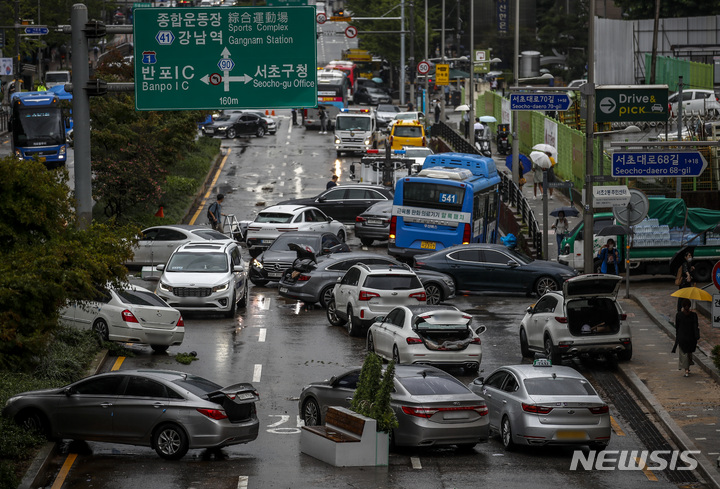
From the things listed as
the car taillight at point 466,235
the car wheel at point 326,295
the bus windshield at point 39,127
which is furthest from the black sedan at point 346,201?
the bus windshield at point 39,127

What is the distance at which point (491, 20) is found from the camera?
112812 mm

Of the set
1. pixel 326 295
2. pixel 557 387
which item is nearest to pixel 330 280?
pixel 326 295

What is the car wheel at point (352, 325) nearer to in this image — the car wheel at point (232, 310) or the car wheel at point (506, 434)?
the car wheel at point (232, 310)

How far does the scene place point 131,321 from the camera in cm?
2441

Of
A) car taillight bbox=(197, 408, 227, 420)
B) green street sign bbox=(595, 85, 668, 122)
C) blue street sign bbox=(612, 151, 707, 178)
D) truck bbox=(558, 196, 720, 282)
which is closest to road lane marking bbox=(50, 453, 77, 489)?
car taillight bbox=(197, 408, 227, 420)

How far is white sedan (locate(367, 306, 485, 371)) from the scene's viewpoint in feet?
74.6

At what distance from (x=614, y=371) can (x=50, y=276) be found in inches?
483

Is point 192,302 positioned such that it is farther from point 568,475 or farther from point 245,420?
point 568,475

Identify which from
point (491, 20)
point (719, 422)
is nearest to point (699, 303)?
point (719, 422)

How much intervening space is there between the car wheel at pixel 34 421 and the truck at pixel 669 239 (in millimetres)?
20085

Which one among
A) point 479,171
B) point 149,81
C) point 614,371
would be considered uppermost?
point 149,81

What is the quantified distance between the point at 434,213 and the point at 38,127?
24.4 metres

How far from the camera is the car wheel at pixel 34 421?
1717 cm

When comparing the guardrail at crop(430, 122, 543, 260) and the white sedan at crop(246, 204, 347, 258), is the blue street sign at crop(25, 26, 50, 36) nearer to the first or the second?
the white sedan at crop(246, 204, 347, 258)
